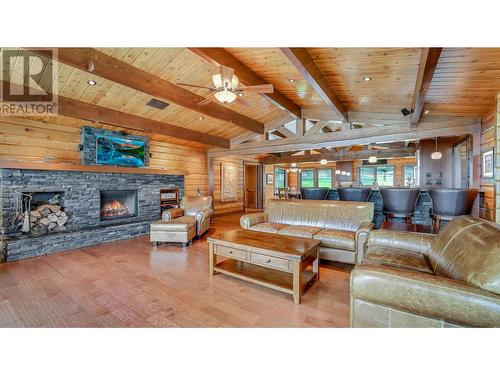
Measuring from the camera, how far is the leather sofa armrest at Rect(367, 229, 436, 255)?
2289mm

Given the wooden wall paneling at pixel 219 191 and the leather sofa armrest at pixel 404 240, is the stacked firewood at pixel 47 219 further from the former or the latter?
the leather sofa armrest at pixel 404 240

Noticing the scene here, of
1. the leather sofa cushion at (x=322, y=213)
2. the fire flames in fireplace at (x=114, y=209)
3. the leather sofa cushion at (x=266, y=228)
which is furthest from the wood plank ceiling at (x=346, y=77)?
the leather sofa cushion at (x=266, y=228)

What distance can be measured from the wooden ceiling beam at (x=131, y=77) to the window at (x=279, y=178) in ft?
21.4

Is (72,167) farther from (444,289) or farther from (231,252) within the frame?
(444,289)

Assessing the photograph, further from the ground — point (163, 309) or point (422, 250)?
point (422, 250)

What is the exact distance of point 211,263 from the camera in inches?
109

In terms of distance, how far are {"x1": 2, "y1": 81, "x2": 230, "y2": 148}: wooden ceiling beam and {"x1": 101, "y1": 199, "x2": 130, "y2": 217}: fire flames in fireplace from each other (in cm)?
185

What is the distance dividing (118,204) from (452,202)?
6.47 metres

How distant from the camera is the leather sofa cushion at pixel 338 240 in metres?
2.95

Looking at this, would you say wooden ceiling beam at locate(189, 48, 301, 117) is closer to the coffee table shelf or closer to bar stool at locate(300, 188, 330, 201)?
bar stool at locate(300, 188, 330, 201)
